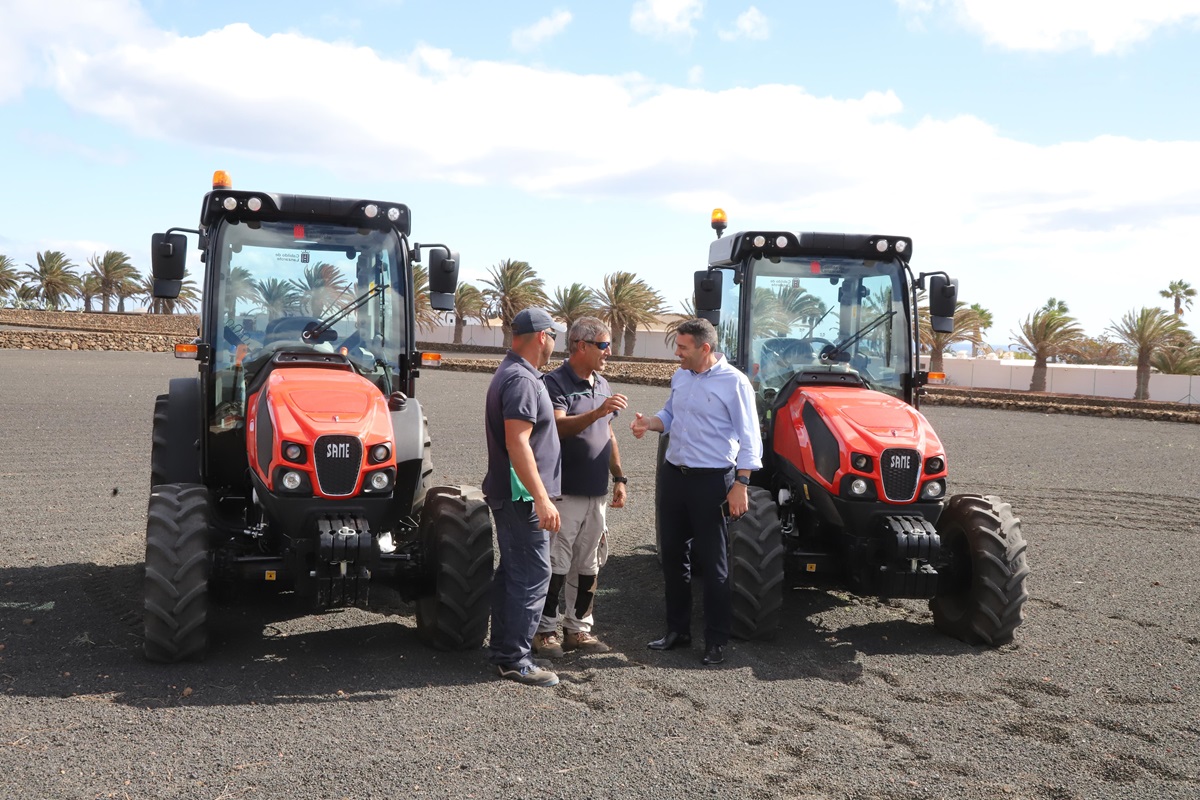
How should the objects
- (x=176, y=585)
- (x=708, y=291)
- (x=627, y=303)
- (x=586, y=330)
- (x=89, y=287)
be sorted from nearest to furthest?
(x=176, y=585), (x=586, y=330), (x=708, y=291), (x=627, y=303), (x=89, y=287)

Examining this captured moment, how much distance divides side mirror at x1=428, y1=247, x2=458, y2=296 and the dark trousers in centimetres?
204

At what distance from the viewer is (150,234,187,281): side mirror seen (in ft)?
22.3

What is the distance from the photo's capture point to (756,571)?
20.9ft

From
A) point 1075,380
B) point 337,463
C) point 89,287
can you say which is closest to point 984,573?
point 337,463

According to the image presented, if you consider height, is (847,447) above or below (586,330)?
below

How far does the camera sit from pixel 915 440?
6.66 metres

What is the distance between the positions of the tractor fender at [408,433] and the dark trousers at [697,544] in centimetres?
147

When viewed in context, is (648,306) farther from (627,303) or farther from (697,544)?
(697,544)

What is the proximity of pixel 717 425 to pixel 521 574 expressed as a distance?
144cm

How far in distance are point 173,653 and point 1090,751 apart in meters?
4.51

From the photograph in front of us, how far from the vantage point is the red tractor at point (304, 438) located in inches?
223

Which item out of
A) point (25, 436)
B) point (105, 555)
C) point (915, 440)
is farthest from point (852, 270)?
point (25, 436)

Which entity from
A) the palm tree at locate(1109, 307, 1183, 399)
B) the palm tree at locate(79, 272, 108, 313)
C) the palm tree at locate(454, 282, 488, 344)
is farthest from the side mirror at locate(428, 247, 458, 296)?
the palm tree at locate(79, 272, 108, 313)

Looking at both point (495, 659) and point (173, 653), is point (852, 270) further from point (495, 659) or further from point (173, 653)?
point (173, 653)
